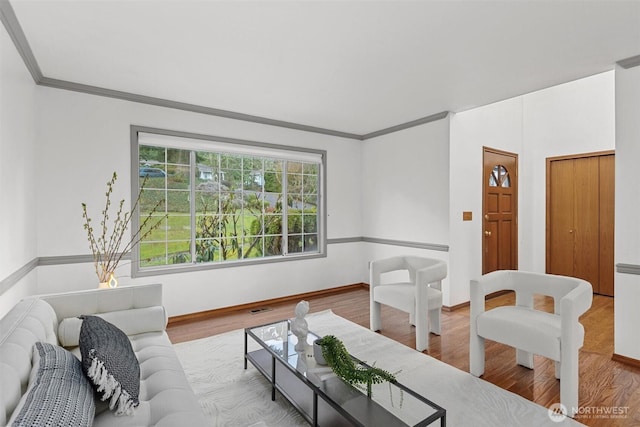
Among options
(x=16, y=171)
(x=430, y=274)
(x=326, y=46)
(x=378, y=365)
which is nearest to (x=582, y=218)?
(x=430, y=274)

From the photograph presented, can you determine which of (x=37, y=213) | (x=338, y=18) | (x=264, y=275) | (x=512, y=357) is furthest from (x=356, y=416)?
(x=37, y=213)

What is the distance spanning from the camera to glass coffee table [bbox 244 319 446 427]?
5.16 ft

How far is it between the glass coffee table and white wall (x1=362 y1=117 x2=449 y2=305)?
2.48 meters

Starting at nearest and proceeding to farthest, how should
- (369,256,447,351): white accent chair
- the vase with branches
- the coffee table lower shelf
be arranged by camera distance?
the coffee table lower shelf < (369,256,447,351): white accent chair < the vase with branches

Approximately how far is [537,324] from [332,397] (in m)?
1.53

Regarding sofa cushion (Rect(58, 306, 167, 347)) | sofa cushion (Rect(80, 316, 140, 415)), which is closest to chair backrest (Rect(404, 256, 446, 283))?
sofa cushion (Rect(58, 306, 167, 347))

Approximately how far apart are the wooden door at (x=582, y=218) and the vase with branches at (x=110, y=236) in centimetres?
587

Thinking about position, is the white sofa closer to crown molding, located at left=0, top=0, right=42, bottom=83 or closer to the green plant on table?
the green plant on table

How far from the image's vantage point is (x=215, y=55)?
2617 mm

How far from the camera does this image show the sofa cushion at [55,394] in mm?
1032

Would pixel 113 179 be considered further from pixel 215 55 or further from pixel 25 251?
pixel 215 55

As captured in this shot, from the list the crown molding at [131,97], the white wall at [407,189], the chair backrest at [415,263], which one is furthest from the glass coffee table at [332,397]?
the crown molding at [131,97]

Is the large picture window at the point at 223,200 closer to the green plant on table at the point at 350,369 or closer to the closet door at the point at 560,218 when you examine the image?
the green plant on table at the point at 350,369

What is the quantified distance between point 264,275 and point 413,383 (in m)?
2.50
